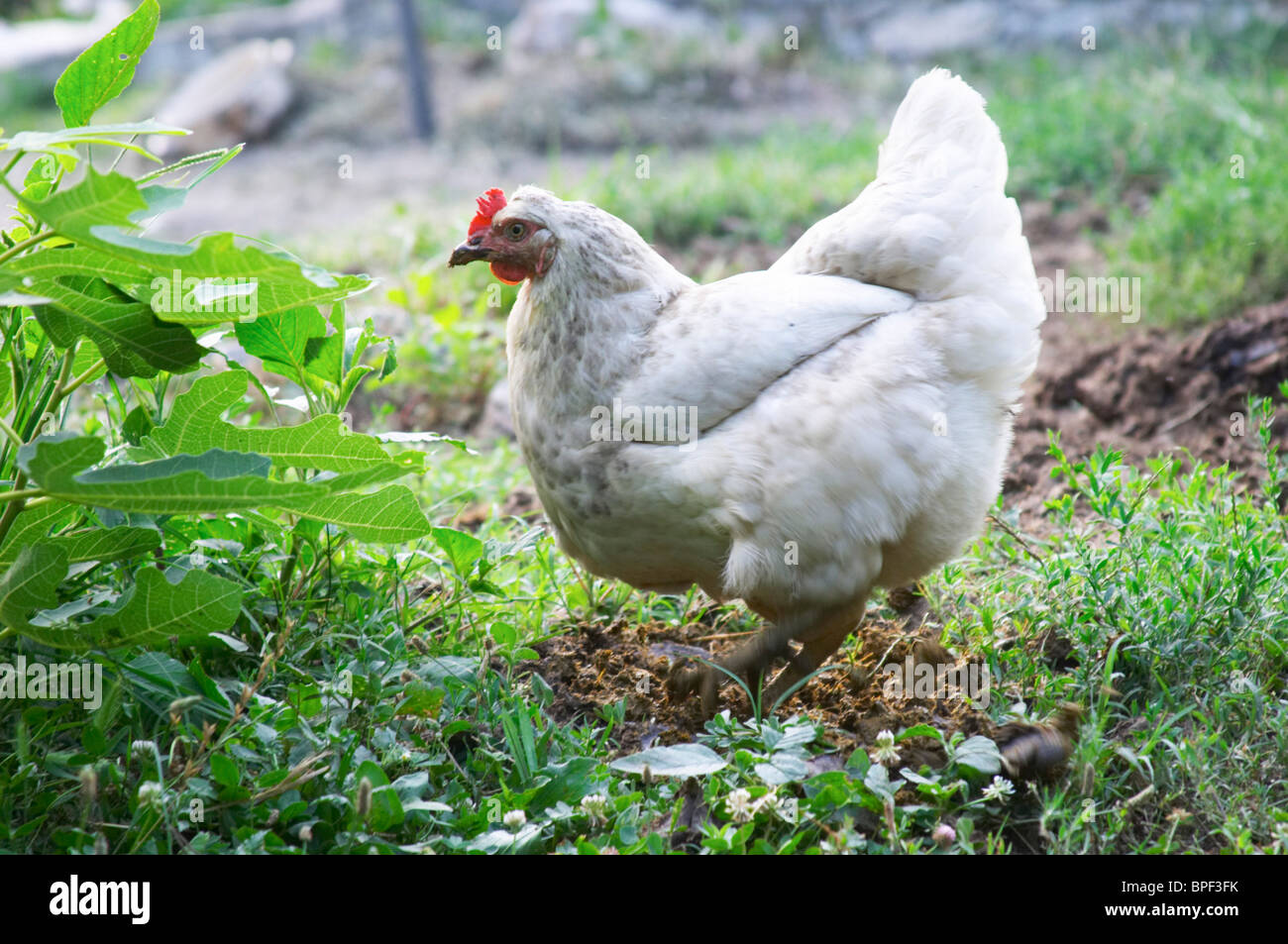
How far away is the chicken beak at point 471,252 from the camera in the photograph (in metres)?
3.00

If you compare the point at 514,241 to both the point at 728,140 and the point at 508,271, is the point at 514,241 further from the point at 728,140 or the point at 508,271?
the point at 728,140

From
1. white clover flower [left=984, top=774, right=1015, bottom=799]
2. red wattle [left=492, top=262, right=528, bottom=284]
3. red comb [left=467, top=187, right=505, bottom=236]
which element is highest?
red comb [left=467, top=187, right=505, bottom=236]

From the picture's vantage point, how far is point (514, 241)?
3.01 m

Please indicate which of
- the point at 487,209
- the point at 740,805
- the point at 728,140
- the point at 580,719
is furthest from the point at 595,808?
the point at 728,140

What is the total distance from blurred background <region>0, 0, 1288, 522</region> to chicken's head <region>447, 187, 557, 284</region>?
1.78m

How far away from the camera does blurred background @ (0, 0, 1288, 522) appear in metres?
4.79

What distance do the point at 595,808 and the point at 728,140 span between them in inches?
272

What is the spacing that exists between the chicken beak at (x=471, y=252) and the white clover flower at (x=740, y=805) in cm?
150

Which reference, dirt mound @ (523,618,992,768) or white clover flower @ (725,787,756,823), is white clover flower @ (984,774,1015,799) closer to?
dirt mound @ (523,618,992,768)

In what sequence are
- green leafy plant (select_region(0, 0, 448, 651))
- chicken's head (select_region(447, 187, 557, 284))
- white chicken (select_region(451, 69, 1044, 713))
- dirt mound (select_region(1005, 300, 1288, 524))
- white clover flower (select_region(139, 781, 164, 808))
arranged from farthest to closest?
1. dirt mound (select_region(1005, 300, 1288, 524))
2. chicken's head (select_region(447, 187, 557, 284))
3. white chicken (select_region(451, 69, 1044, 713))
4. white clover flower (select_region(139, 781, 164, 808))
5. green leafy plant (select_region(0, 0, 448, 651))

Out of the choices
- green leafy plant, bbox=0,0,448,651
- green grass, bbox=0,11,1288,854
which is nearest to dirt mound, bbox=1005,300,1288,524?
green grass, bbox=0,11,1288,854

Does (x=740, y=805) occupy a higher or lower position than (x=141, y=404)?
lower

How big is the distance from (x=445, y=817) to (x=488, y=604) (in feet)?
3.02
